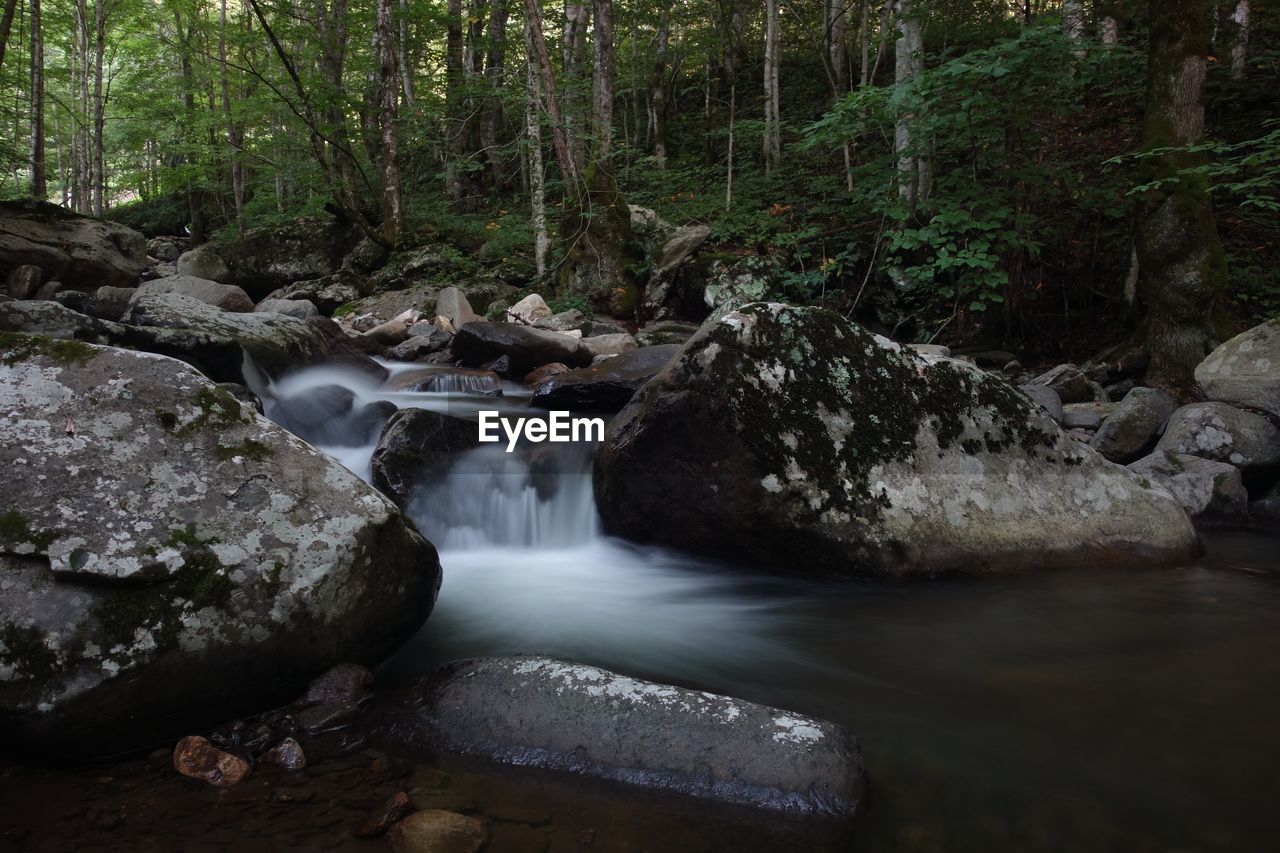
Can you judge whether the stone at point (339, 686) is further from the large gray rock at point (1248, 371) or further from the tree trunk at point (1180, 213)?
the tree trunk at point (1180, 213)

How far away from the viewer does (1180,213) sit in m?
7.34

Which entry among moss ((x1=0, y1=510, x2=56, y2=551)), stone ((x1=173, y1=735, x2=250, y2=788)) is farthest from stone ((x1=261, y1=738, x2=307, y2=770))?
moss ((x1=0, y1=510, x2=56, y2=551))

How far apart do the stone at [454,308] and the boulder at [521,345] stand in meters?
2.44

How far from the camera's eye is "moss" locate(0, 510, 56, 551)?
8.21 ft

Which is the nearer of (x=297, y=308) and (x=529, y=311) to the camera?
(x=297, y=308)

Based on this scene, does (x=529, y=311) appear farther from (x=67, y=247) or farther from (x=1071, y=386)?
(x=67, y=247)

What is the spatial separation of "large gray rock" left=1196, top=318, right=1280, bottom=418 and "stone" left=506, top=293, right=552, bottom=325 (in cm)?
835

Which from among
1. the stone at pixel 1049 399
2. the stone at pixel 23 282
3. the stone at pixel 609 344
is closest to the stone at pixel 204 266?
the stone at pixel 23 282

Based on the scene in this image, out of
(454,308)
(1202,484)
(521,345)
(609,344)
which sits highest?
(454,308)

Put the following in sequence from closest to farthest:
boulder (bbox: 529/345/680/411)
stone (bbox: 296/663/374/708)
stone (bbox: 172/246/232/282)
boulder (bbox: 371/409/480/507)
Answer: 1. stone (bbox: 296/663/374/708)
2. boulder (bbox: 371/409/480/507)
3. boulder (bbox: 529/345/680/411)
4. stone (bbox: 172/246/232/282)

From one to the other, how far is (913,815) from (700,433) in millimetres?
2401

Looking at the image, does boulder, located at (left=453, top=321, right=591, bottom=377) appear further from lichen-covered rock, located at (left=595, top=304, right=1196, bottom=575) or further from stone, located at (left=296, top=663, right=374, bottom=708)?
stone, located at (left=296, top=663, right=374, bottom=708)

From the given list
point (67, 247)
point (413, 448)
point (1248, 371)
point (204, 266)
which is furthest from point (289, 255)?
point (1248, 371)

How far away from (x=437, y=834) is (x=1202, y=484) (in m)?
6.00
